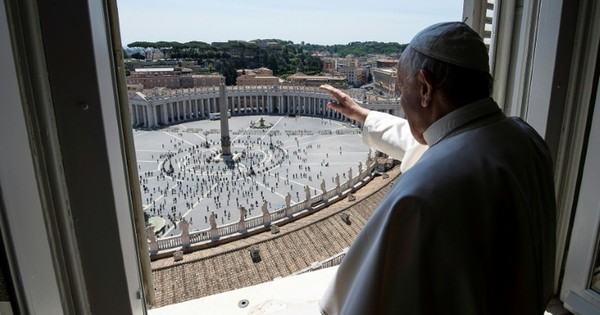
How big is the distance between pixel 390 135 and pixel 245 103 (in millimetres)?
23757

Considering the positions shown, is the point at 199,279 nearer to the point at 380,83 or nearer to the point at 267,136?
the point at 267,136

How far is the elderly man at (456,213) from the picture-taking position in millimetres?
438

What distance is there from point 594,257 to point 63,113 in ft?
3.48

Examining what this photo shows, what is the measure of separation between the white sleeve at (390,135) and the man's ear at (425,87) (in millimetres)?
418

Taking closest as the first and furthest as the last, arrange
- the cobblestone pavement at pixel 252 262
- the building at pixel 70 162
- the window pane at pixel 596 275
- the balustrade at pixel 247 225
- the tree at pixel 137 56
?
the building at pixel 70 162 → the window pane at pixel 596 275 → the cobblestone pavement at pixel 252 262 → the balustrade at pixel 247 225 → the tree at pixel 137 56

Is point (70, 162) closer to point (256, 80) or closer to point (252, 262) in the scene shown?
point (252, 262)

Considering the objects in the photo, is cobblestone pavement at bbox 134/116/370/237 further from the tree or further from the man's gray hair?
the tree

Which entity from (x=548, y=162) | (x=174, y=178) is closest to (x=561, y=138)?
(x=548, y=162)

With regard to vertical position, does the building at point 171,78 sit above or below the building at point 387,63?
below

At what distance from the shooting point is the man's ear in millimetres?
522

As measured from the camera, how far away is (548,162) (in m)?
0.56

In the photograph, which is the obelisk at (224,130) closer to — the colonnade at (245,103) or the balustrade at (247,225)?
the balustrade at (247,225)

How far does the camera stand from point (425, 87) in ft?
1.75

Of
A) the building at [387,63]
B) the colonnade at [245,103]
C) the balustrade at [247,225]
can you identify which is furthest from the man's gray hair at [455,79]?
the building at [387,63]
